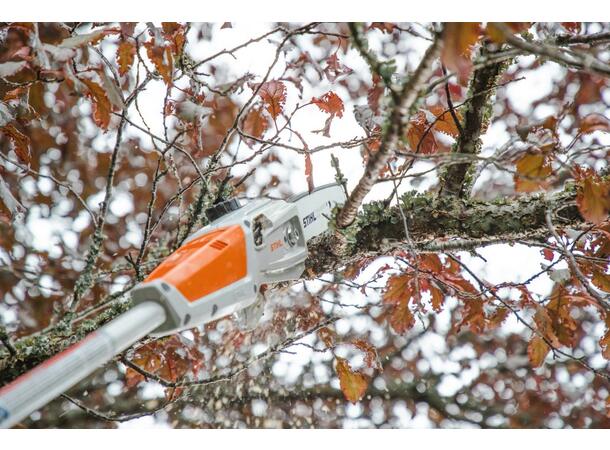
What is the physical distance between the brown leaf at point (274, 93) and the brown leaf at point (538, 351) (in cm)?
105

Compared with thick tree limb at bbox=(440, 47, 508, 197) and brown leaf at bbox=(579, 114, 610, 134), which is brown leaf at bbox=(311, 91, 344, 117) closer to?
thick tree limb at bbox=(440, 47, 508, 197)

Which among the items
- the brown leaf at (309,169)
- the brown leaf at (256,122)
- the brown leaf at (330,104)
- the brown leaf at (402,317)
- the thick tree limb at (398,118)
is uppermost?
the brown leaf at (256,122)

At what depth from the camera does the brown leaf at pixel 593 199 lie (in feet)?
3.64

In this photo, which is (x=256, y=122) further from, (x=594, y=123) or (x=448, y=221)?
(x=594, y=123)

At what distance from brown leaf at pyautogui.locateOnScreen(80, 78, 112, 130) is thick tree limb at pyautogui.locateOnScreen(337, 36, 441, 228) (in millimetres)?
588

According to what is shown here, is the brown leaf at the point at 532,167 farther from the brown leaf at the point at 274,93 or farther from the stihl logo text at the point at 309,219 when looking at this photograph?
the brown leaf at the point at 274,93

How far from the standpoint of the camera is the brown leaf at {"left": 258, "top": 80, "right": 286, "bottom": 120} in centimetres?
141

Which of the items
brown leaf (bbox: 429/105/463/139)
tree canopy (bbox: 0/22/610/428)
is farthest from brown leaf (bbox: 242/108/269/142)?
brown leaf (bbox: 429/105/463/139)

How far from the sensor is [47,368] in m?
0.73

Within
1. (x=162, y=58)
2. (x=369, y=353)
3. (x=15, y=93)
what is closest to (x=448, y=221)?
(x=369, y=353)

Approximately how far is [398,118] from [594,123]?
1.91 feet

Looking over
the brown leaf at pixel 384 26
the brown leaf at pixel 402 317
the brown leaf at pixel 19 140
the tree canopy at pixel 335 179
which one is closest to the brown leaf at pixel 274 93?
the tree canopy at pixel 335 179
